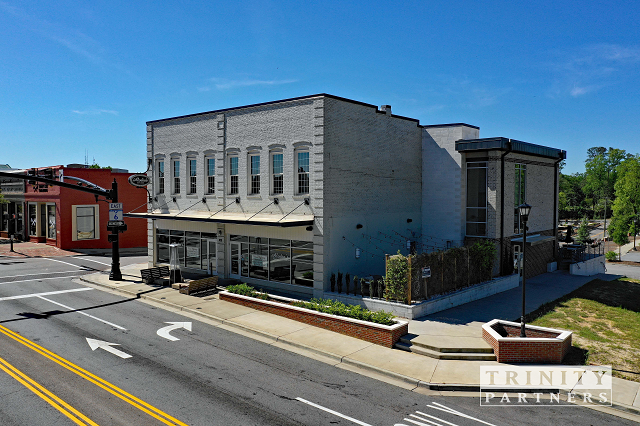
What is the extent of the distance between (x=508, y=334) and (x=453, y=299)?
4.48 metres

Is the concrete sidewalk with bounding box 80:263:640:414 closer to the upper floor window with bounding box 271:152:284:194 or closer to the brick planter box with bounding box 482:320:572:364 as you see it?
the brick planter box with bounding box 482:320:572:364

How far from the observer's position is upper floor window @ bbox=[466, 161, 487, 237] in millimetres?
24484

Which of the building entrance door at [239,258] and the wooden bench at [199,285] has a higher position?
the building entrance door at [239,258]

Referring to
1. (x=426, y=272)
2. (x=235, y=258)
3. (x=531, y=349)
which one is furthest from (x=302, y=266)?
(x=531, y=349)

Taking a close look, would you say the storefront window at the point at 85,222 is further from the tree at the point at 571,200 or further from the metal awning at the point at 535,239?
the tree at the point at 571,200

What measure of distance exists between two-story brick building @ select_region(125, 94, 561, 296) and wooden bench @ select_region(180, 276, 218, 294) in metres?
2.20

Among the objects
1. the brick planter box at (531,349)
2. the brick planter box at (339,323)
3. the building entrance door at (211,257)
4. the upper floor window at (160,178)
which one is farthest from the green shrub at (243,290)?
the upper floor window at (160,178)

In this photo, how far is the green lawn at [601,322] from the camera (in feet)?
42.8

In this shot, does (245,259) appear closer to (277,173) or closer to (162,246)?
(277,173)

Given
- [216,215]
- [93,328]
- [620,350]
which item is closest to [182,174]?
[216,215]

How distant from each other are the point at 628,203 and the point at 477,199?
1734 inches

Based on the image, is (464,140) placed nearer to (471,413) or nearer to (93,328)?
(471,413)

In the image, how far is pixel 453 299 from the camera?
63.0 feet

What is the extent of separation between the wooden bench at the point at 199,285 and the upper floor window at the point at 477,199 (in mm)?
14557
